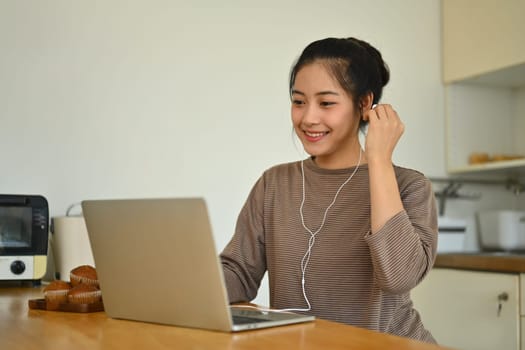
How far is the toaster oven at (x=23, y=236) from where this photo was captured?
199cm

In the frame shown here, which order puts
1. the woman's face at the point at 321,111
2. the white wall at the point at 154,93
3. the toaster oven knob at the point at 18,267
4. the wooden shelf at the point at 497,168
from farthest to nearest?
the wooden shelf at the point at 497,168, the white wall at the point at 154,93, the toaster oven knob at the point at 18,267, the woman's face at the point at 321,111

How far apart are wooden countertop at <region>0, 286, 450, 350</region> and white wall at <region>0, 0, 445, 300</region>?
3.85 ft

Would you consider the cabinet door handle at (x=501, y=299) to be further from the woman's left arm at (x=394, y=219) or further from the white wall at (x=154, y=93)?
the woman's left arm at (x=394, y=219)

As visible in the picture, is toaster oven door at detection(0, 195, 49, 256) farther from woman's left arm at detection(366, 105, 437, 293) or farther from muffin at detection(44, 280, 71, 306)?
woman's left arm at detection(366, 105, 437, 293)

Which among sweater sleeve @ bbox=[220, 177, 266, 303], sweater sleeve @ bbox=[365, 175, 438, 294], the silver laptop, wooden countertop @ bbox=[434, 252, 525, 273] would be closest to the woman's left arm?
sweater sleeve @ bbox=[365, 175, 438, 294]

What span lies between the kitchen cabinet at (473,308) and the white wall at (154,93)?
75cm

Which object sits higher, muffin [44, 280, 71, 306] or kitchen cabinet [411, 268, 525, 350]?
muffin [44, 280, 71, 306]

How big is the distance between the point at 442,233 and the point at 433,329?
469 millimetres

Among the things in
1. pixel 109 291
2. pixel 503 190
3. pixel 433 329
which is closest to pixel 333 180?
pixel 109 291

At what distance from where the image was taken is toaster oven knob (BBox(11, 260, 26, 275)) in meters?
1.98

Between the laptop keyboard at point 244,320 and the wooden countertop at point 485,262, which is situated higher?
the laptop keyboard at point 244,320

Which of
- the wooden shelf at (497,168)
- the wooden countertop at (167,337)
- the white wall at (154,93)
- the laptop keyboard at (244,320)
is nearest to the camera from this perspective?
the wooden countertop at (167,337)

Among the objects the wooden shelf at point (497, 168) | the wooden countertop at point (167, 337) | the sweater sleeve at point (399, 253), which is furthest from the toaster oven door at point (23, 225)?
the wooden shelf at point (497, 168)

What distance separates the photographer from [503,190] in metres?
3.28
